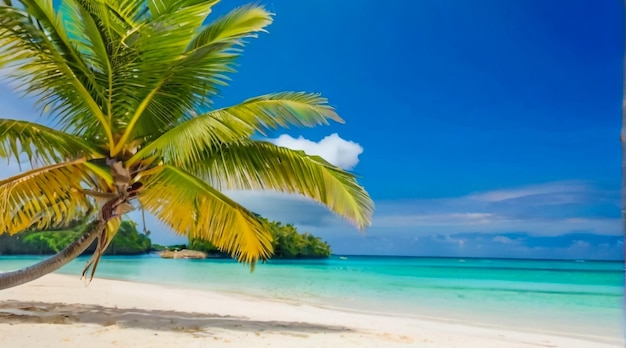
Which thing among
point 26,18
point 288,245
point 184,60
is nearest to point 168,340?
point 184,60

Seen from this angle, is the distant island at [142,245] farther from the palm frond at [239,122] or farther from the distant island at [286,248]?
the palm frond at [239,122]

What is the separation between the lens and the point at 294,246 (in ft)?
130

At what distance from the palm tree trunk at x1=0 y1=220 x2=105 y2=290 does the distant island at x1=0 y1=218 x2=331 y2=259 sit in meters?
27.7

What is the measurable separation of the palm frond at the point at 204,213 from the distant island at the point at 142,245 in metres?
27.4

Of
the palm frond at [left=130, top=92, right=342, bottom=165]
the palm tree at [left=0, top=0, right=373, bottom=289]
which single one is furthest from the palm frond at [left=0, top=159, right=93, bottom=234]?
the palm frond at [left=130, top=92, right=342, bottom=165]

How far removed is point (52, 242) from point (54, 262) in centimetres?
3116

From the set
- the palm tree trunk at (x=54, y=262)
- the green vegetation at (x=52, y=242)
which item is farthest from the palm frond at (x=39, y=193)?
the green vegetation at (x=52, y=242)

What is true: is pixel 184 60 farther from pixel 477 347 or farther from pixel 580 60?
pixel 580 60

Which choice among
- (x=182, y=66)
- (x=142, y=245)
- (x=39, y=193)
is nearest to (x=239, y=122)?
(x=182, y=66)

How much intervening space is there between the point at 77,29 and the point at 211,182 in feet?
6.37

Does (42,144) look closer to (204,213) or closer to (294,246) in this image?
(204,213)

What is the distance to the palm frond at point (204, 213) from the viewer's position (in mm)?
5254

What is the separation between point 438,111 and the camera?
149ft

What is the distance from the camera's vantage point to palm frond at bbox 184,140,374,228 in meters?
5.51
